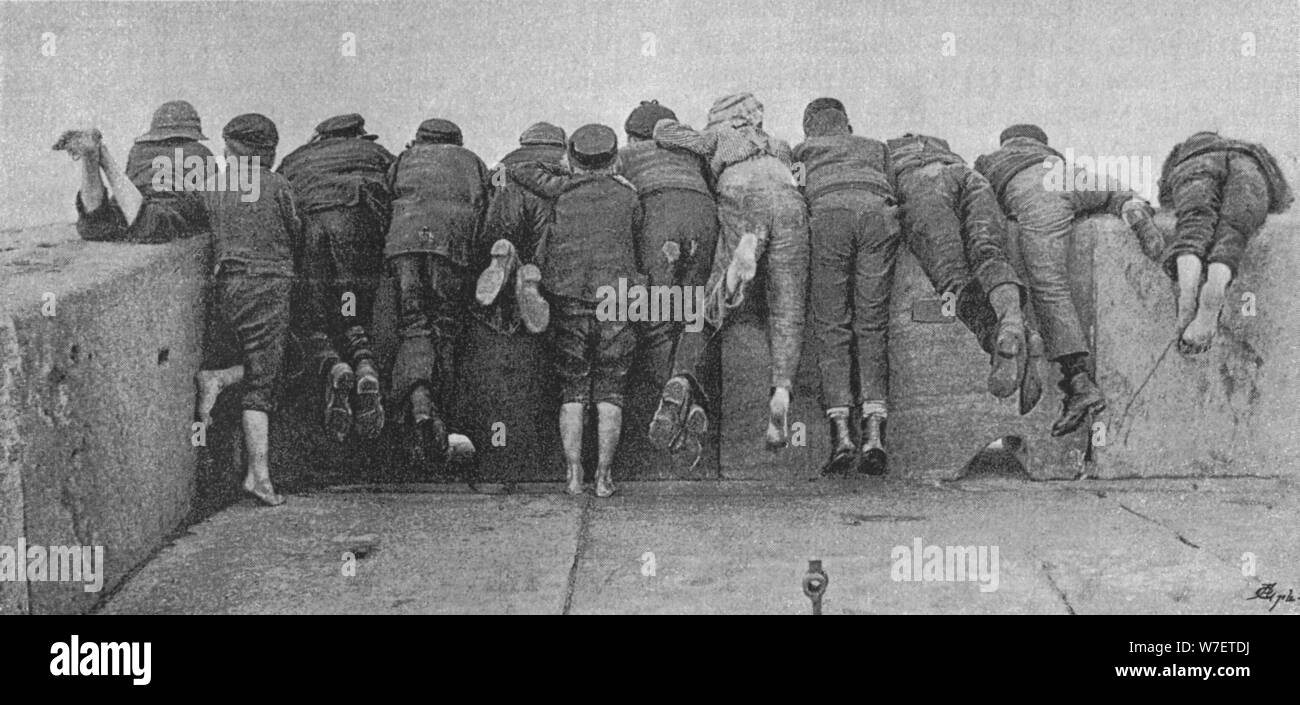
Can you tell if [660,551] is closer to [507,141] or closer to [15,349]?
[15,349]

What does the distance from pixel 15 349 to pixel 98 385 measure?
542 millimetres

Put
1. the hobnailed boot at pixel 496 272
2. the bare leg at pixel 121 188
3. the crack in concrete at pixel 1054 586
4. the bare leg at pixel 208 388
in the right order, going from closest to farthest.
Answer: the crack in concrete at pixel 1054 586
the bare leg at pixel 121 188
the bare leg at pixel 208 388
the hobnailed boot at pixel 496 272

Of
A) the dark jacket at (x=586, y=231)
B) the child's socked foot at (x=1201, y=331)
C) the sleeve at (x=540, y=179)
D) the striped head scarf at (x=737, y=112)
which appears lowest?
the child's socked foot at (x=1201, y=331)

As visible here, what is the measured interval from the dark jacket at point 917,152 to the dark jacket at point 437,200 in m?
2.03

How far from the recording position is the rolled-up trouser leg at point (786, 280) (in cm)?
573

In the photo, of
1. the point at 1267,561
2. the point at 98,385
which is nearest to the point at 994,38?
the point at 1267,561

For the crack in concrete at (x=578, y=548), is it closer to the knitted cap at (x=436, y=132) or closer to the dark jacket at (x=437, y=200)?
the dark jacket at (x=437, y=200)

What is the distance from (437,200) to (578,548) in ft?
6.42

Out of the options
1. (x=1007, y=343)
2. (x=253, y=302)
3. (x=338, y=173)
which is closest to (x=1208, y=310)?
(x=1007, y=343)

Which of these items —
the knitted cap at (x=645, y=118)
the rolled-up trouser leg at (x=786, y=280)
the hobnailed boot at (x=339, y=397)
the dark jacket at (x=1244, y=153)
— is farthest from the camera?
the knitted cap at (x=645, y=118)

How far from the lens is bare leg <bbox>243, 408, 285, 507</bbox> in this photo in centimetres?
532

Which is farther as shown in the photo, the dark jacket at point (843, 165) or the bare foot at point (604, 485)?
the dark jacket at point (843, 165)

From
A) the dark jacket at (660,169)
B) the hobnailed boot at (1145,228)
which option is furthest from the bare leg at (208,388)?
the hobnailed boot at (1145,228)
